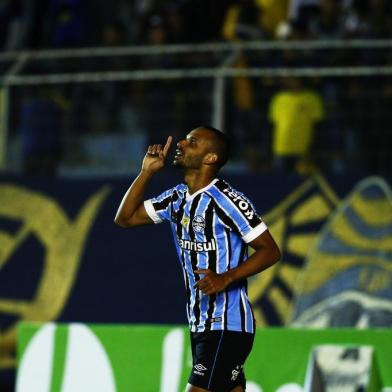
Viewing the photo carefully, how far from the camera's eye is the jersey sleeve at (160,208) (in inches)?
331

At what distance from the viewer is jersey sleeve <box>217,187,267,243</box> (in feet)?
26.2

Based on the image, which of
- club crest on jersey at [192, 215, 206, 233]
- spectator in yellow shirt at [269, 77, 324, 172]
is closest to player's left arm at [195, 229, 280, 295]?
club crest on jersey at [192, 215, 206, 233]

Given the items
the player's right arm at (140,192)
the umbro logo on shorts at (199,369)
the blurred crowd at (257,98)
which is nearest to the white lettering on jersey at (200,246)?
the player's right arm at (140,192)

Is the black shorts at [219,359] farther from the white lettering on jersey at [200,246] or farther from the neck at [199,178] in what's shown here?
the neck at [199,178]

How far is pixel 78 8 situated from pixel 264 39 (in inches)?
104

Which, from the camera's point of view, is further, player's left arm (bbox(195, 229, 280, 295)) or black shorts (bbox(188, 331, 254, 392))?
black shorts (bbox(188, 331, 254, 392))

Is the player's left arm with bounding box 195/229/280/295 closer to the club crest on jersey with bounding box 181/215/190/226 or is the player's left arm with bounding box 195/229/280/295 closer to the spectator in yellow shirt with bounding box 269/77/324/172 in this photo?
the club crest on jersey with bounding box 181/215/190/226

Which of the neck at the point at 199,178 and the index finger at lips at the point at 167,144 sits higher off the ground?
the index finger at lips at the point at 167,144

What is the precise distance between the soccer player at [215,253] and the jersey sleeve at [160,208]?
210mm

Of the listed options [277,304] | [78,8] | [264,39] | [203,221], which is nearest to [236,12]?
[264,39]

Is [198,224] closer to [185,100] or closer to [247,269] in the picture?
[247,269]

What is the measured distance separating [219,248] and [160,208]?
1.87 feet

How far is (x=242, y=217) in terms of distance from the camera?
8.00 m

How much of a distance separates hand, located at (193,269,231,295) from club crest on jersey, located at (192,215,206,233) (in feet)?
1.25
